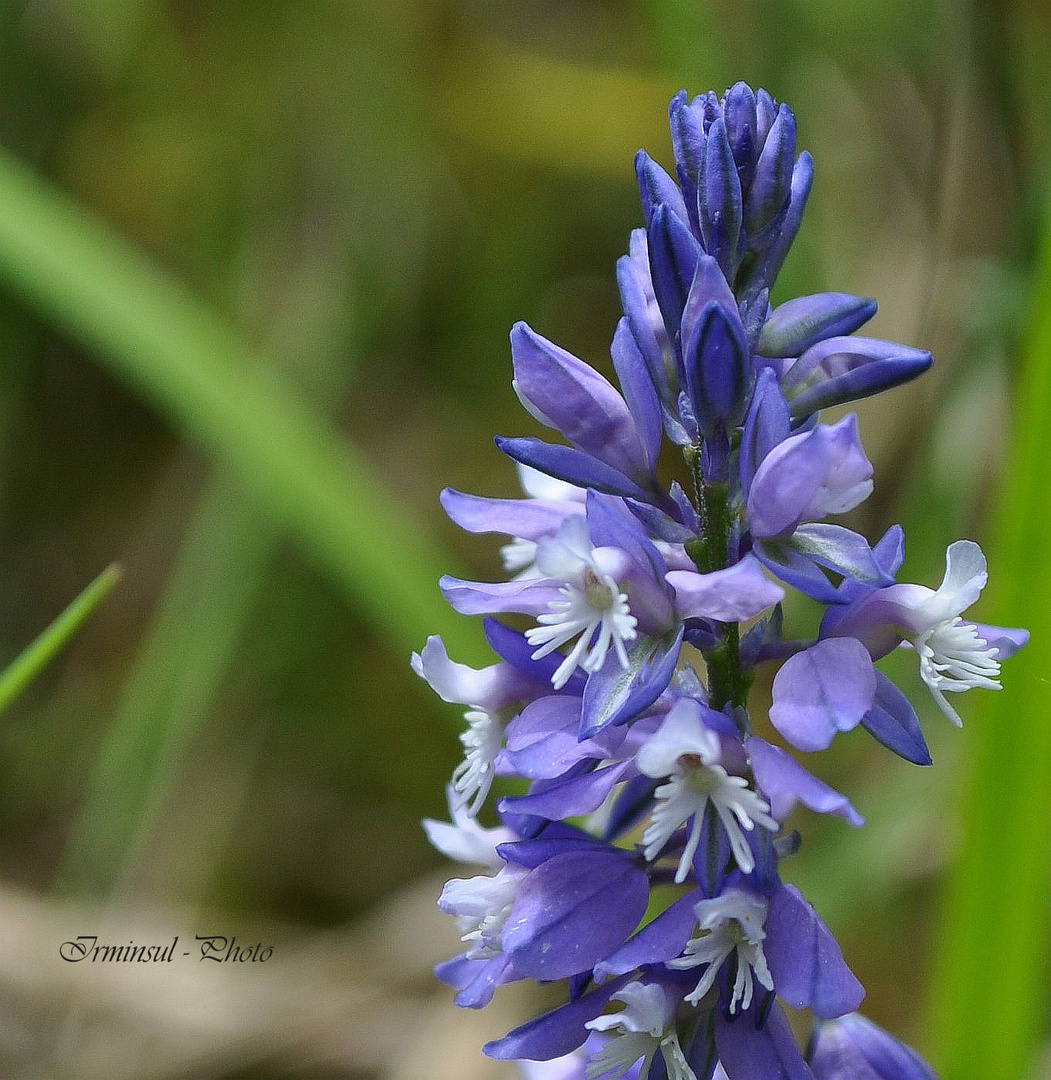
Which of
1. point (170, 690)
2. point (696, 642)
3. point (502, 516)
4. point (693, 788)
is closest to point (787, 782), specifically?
point (693, 788)

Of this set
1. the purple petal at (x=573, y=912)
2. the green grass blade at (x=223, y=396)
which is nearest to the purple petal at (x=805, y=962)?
the purple petal at (x=573, y=912)

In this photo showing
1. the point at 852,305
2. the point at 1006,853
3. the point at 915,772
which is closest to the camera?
the point at 852,305

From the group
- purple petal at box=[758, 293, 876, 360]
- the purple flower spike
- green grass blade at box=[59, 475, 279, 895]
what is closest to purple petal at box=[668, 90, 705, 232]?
purple petal at box=[758, 293, 876, 360]

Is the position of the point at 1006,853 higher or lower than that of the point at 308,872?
higher

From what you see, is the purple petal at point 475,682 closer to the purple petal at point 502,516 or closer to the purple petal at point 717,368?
the purple petal at point 502,516

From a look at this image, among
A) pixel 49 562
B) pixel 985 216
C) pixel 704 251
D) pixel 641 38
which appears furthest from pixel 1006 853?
pixel 641 38

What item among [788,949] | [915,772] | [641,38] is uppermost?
[641,38]

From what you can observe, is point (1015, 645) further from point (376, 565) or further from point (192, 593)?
point (192, 593)
